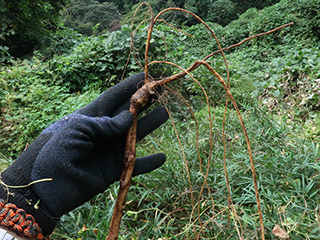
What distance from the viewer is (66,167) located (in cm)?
110

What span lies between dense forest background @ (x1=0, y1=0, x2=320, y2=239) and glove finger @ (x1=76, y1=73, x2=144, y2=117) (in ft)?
0.95

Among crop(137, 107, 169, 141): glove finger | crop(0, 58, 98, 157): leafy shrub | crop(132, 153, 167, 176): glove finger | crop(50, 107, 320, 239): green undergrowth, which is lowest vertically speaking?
crop(50, 107, 320, 239): green undergrowth

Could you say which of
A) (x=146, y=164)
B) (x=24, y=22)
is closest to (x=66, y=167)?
(x=146, y=164)

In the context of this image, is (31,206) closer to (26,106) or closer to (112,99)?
(112,99)

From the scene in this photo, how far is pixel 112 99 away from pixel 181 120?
204 centimetres

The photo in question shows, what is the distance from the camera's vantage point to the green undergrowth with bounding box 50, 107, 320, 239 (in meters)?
1.26

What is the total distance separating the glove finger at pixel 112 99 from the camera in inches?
53.9

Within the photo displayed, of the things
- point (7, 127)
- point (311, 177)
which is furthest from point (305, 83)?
point (7, 127)

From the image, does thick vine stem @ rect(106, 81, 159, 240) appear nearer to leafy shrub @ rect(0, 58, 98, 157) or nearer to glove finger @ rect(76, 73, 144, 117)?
glove finger @ rect(76, 73, 144, 117)

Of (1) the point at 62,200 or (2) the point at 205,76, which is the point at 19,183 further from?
(2) the point at 205,76

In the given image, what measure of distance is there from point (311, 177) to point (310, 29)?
661 cm

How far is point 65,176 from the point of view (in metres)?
1.13

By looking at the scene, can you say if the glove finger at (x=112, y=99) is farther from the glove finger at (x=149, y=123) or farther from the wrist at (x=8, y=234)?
the wrist at (x=8, y=234)

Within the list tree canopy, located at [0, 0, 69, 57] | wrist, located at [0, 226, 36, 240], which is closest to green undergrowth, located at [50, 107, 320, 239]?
wrist, located at [0, 226, 36, 240]
